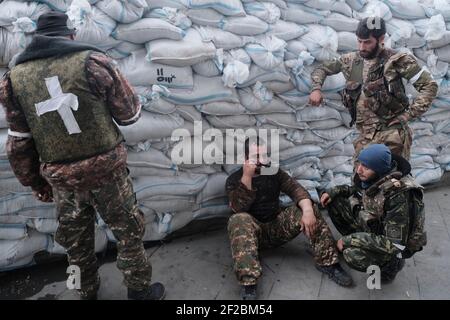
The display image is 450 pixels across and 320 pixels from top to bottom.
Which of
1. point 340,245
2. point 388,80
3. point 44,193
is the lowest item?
point 340,245

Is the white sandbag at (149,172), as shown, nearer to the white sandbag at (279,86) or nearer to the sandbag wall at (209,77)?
the sandbag wall at (209,77)

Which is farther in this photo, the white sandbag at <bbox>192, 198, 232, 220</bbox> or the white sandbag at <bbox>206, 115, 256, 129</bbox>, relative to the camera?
the white sandbag at <bbox>192, 198, 232, 220</bbox>

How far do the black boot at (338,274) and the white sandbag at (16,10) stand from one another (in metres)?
2.38

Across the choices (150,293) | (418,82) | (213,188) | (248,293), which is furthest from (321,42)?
(150,293)

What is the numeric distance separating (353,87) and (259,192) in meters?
1.06

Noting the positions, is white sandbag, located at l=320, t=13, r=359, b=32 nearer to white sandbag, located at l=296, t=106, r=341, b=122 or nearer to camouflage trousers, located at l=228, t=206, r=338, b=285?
white sandbag, located at l=296, t=106, r=341, b=122

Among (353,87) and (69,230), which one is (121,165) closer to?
(69,230)

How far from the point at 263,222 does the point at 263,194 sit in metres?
0.21

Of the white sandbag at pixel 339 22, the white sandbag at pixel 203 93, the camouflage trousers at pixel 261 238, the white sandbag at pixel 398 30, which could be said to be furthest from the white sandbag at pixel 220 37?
the white sandbag at pixel 398 30

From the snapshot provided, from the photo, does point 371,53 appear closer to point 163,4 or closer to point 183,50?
point 183,50

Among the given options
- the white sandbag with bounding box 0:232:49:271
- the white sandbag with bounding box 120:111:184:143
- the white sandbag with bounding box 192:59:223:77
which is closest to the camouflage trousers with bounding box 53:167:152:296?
the white sandbag with bounding box 120:111:184:143

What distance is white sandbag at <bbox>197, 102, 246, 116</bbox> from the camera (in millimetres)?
2721

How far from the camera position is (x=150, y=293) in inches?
93.9

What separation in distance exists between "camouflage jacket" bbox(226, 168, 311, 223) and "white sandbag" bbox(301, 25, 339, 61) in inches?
37.0
